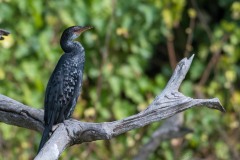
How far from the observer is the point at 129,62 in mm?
5684

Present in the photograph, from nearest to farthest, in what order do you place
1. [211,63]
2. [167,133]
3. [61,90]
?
[61,90], [167,133], [211,63]

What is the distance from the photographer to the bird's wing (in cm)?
301

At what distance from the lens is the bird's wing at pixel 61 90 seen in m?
3.01

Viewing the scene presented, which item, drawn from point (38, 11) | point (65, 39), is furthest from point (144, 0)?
point (65, 39)

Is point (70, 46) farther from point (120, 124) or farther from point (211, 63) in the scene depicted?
point (211, 63)

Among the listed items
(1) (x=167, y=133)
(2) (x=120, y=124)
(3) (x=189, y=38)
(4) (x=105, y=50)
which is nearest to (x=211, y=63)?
(3) (x=189, y=38)

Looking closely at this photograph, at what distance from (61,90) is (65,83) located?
37mm

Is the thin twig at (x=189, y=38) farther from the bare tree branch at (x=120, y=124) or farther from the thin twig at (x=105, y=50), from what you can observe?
the bare tree branch at (x=120, y=124)

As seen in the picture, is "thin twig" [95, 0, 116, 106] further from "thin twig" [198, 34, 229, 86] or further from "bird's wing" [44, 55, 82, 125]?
"bird's wing" [44, 55, 82, 125]

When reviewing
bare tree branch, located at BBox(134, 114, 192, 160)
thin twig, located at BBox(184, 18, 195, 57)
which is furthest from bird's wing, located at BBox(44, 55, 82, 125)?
thin twig, located at BBox(184, 18, 195, 57)

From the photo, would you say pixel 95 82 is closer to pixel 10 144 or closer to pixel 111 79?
pixel 111 79

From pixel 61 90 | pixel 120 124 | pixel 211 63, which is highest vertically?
pixel 211 63

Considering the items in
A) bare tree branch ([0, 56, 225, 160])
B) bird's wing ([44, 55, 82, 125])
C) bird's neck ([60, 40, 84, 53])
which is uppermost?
bird's neck ([60, 40, 84, 53])

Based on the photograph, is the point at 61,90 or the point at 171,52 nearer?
the point at 61,90
